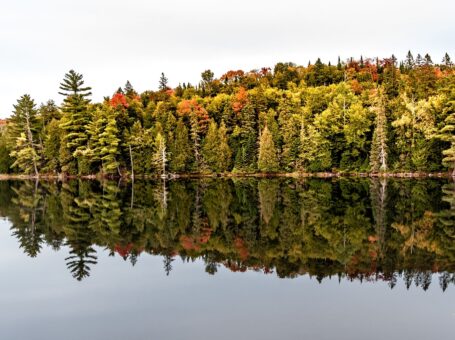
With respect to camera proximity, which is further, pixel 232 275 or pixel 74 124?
pixel 74 124

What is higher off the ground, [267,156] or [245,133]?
[245,133]

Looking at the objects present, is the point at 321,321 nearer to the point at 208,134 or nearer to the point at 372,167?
the point at 372,167

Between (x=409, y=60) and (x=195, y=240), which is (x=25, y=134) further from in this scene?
(x=409, y=60)

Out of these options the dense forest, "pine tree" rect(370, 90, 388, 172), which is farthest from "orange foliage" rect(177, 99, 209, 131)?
"pine tree" rect(370, 90, 388, 172)

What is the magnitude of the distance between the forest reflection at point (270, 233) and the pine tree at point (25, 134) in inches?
1673

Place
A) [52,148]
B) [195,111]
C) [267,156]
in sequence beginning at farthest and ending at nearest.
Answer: [195,111] < [52,148] < [267,156]

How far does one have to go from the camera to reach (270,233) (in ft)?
62.6

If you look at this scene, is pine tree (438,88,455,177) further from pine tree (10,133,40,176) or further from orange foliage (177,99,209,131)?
pine tree (10,133,40,176)

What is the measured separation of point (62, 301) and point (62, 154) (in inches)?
2447

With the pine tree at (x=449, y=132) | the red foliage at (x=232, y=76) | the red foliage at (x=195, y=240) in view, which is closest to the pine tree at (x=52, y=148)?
the red foliage at (x=232, y=76)

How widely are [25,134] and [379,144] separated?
2151 inches

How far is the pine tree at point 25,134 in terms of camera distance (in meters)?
70.8

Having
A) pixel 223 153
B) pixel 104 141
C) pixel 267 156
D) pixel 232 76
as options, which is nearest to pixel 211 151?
pixel 223 153

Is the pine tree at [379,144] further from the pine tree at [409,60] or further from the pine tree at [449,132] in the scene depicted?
the pine tree at [409,60]
